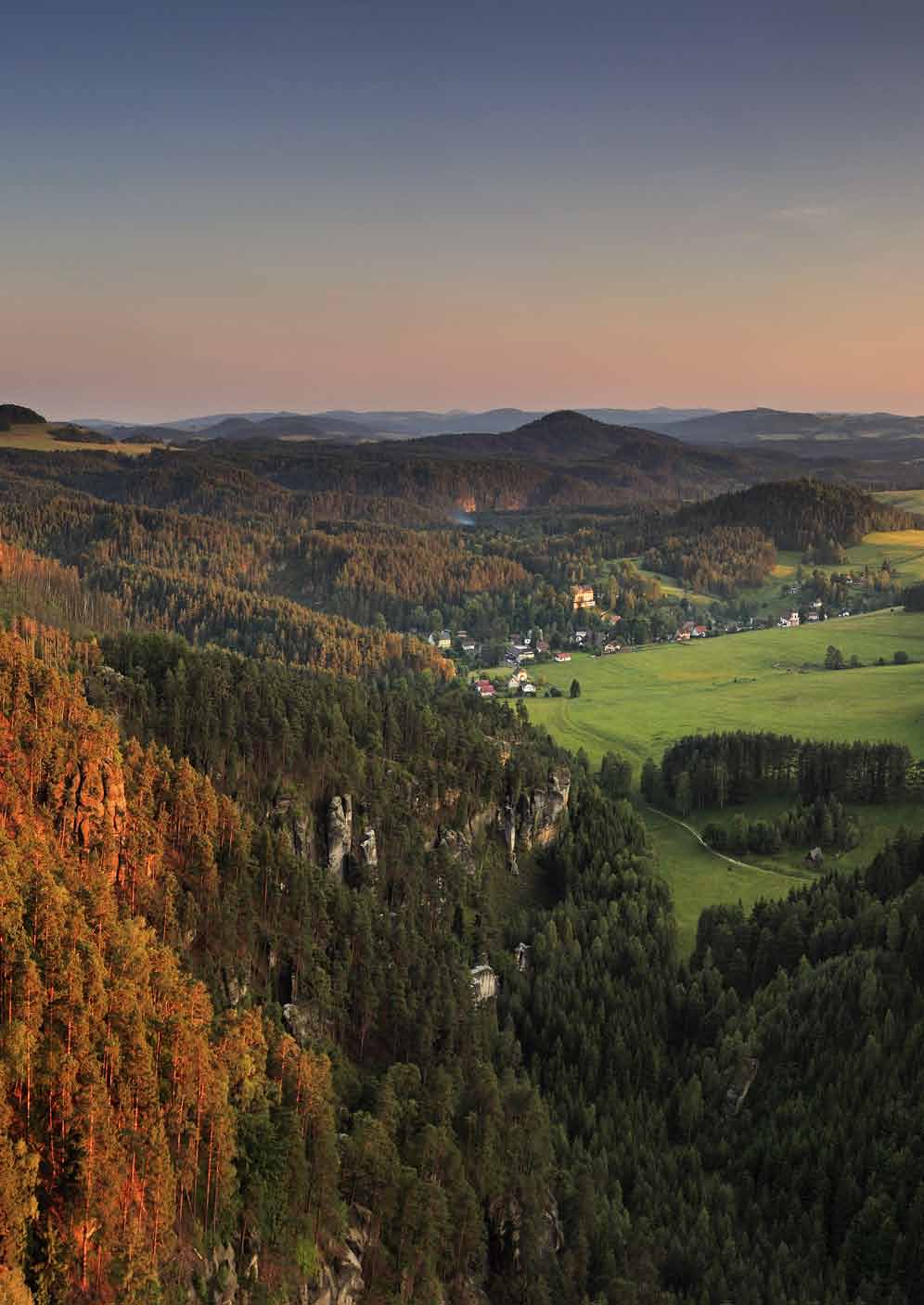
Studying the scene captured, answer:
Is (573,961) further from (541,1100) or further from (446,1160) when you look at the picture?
(446,1160)

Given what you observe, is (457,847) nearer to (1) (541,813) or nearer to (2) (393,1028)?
(1) (541,813)

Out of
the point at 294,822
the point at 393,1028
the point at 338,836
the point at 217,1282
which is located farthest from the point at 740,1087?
the point at 217,1282

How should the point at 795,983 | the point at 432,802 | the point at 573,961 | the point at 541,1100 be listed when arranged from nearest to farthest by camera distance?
the point at 541,1100
the point at 795,983
the point at 573,961
the point at 432,802

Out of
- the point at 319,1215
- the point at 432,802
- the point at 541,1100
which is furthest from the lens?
the point at 432,802

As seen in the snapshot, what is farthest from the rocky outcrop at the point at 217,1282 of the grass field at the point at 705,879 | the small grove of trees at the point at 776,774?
the small grove of trees at the point at 776,774

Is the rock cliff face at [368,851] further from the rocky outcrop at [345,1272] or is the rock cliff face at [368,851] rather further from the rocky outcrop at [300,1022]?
the rocky outcrop at [345,1272]

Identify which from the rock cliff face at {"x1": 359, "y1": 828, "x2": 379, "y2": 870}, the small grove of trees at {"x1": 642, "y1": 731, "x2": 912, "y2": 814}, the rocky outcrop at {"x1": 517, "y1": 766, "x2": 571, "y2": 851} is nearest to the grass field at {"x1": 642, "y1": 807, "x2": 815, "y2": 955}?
the small grove of trees at {"x1": 642, "y1": 731, "x2": 912, "y2": 814}

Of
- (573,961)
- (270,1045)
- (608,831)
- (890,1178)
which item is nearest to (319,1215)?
(270,1045)
